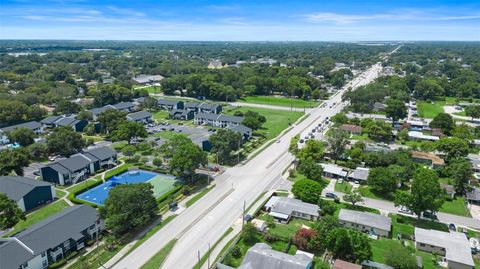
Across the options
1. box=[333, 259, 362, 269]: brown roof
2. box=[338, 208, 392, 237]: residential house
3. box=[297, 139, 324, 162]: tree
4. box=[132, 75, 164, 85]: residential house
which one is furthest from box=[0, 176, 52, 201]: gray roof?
box=[132, 75, 164, 85]: residential house

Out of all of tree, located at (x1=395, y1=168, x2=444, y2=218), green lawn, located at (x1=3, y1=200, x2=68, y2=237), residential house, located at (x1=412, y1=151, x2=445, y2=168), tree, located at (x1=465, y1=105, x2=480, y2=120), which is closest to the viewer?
tree, located at (x1=395, y1=168, x2=444, y2=218)

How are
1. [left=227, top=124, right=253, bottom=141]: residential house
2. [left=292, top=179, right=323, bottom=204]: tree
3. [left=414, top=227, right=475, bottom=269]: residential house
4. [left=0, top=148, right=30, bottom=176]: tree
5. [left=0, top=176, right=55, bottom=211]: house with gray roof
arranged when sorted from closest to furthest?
[left=414, top=227, right=475, bottom=269]: residential house < [left=0, top=176, right=55, bottom=211]: house with gray roof < [left=292, top=179, right=323, bottom=204]: tree < [left=0, top=148, right=30, bottom=176]: tree < [left=227, top=124, right=253, bottom=141]: residential house

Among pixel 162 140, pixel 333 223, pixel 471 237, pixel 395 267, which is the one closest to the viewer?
pixel 395 267

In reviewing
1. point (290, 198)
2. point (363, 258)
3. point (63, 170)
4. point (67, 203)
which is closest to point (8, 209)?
point (67, 203)

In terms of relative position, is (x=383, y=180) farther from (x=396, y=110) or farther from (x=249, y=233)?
(x=396, y=110)

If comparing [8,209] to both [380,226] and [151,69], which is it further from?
[151,69]

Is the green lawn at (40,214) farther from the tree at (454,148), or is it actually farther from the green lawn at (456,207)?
the tree at (454,148)

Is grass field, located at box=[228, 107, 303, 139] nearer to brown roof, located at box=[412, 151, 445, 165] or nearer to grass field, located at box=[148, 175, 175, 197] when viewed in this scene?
grass field, located at box=[148, 175, 175, 197]
